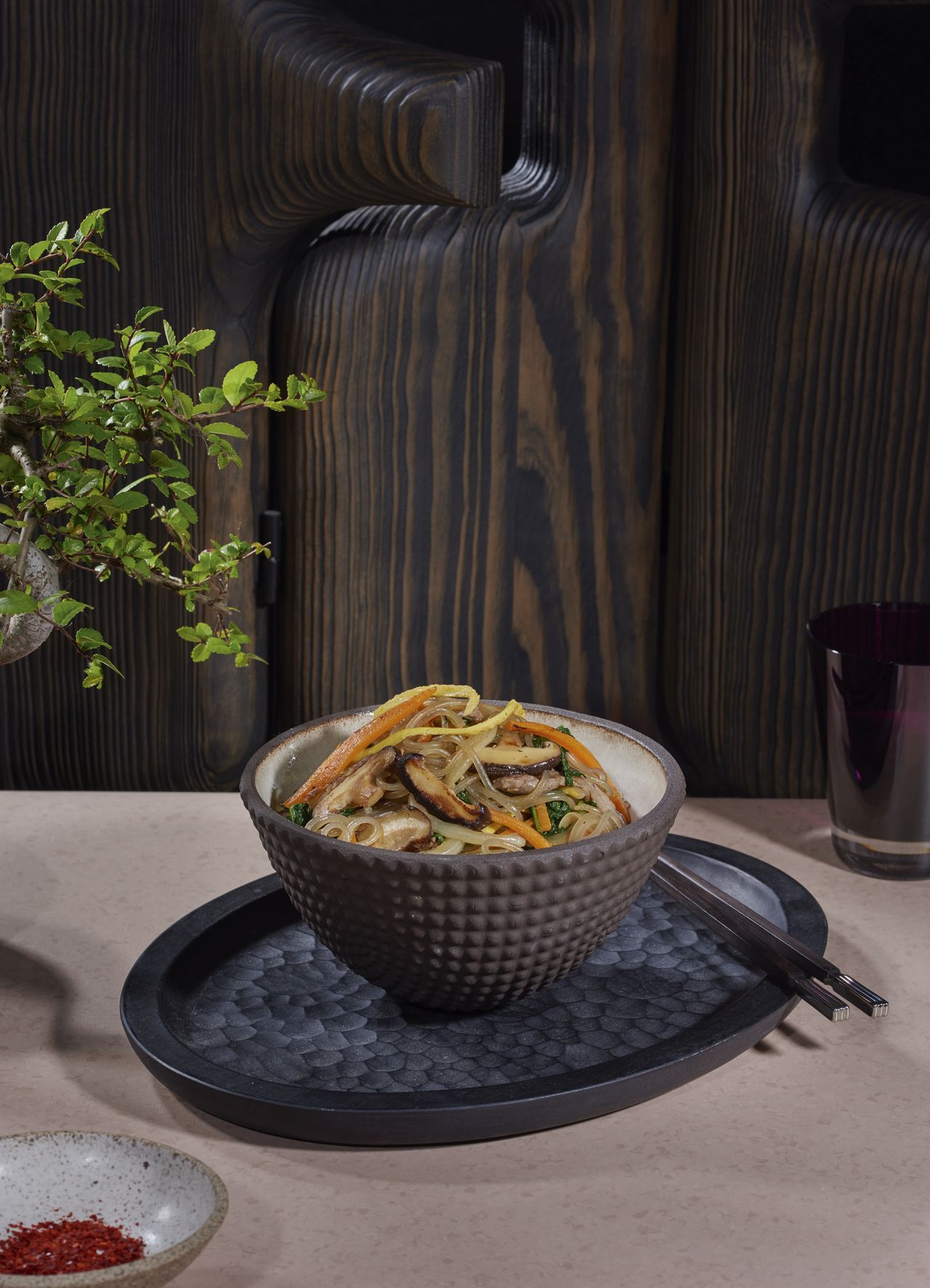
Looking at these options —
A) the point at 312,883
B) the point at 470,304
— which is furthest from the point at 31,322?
the point at 470,304

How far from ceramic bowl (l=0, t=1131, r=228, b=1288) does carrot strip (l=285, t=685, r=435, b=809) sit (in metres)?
0.24

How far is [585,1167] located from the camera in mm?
756

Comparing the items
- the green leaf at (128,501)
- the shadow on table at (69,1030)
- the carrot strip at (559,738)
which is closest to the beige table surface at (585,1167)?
the shadow on table at (69,1030)

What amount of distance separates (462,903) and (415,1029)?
5.1 inches

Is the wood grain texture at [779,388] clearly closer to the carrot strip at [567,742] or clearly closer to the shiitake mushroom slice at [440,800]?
the carrot strip at [567,742]

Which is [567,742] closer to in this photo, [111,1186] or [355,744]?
[355,744]

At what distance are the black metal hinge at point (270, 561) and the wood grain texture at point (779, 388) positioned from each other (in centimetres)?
38

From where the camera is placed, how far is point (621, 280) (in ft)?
4.19

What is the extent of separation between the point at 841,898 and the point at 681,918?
0.51ft

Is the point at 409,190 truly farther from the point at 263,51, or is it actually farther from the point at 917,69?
the point at 917,69

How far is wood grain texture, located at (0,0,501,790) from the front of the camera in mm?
1145

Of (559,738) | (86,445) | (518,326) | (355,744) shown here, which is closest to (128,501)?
(86,445)

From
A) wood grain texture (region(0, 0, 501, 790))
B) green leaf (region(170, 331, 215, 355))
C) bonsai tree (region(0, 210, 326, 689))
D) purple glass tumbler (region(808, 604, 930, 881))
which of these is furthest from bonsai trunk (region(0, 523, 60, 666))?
purple glass tumbler (region(808, 604, 930, 881))

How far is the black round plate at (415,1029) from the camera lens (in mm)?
764
